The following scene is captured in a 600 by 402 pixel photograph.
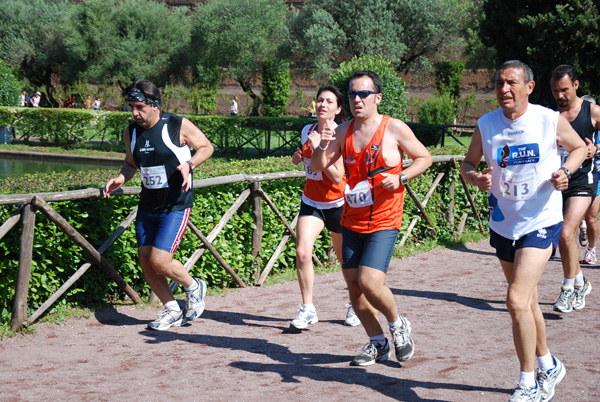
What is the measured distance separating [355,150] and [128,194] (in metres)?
2.41

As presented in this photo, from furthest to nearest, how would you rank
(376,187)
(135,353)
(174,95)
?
(174,95) < (135,353) < (376,187)

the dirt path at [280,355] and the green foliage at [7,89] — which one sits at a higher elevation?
the green foliage at [7,89]

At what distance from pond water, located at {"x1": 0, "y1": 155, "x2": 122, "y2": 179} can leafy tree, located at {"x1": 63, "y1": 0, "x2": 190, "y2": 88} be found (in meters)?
18.0

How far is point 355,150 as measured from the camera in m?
4.62

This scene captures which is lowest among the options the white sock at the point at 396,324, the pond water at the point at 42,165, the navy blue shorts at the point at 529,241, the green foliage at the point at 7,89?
the pond water at the point at 42,165

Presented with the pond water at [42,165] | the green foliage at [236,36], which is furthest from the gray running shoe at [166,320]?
the green foliage at [236,36]

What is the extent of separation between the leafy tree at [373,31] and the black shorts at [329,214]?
32.8 meters

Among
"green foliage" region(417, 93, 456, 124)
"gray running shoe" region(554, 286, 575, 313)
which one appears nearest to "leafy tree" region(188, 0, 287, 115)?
"green foliage" region(417, 93, 456, 124)

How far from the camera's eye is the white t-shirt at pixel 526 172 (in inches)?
161

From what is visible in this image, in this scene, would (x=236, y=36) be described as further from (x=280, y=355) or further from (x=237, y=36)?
(x=280, y=355)

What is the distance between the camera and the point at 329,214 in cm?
575

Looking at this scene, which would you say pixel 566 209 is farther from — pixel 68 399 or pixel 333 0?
pixel 333 0

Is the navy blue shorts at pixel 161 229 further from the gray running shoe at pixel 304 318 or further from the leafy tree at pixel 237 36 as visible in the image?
the leafy tree at pixel 237 36

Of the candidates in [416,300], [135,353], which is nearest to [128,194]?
[135,353]
